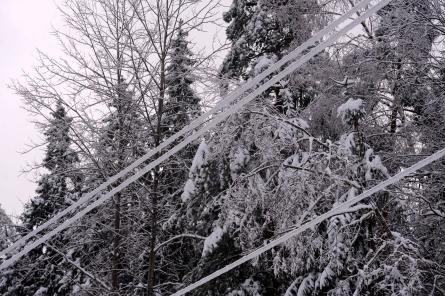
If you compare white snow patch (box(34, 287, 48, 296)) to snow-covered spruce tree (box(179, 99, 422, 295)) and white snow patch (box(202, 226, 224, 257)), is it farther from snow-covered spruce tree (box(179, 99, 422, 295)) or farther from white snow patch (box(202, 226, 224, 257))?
white snow patch (box(202, 226, 224, 257))

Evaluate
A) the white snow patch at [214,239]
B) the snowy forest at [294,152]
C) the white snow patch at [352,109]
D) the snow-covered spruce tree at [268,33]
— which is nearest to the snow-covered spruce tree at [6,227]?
the snowy forest at [294,152]

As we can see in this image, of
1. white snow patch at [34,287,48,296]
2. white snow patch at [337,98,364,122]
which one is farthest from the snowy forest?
white snow patch at [34,287,48,296]

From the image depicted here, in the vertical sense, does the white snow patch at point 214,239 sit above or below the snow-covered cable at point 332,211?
below

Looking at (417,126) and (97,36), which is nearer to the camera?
(417,126)

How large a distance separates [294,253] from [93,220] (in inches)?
192

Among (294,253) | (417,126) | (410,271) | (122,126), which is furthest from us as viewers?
(122,126)

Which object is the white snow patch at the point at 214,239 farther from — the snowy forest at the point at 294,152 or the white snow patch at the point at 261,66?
the white snow patch at the point at 261,66

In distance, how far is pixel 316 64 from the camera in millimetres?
9094

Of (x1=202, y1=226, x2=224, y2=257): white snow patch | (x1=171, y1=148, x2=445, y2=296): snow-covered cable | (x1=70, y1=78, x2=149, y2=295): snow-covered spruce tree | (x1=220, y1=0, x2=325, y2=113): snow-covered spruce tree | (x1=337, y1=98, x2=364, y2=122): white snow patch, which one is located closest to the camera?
(x1=171, y1=148, x2=445, y2=296): snow-covered cable

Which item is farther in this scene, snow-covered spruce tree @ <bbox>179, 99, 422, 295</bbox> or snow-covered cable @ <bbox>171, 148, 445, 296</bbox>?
snow-covered spruce tree @ <bbox>179, 99, 422, 295</bbox>

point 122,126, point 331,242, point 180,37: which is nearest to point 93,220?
point 122,126

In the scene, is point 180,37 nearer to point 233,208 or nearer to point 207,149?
point 207,149

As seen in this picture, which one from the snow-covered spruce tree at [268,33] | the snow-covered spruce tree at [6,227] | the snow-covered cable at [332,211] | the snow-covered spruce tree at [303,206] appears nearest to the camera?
the snow-covered cable at [332,211]

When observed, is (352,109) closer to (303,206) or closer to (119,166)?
(303,206)
